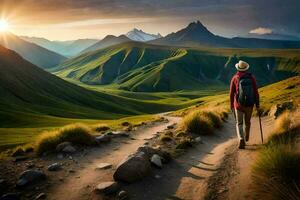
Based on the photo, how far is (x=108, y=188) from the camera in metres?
12.4

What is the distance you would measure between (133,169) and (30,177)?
13.1ft

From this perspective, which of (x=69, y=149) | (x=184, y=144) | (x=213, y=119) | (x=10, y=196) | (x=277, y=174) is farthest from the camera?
(x=213, y=119)

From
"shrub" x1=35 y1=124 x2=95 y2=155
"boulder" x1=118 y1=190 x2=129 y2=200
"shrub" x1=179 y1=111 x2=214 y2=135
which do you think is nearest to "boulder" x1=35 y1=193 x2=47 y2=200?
"boulder" x1=118 y1=190 x2=129 y2=200

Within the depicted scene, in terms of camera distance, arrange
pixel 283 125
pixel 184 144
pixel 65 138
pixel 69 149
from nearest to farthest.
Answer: pixel 69 149 → pixel 283 125 → pixel 184 144 → pixel 65 138

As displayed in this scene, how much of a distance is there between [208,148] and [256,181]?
8.84 m

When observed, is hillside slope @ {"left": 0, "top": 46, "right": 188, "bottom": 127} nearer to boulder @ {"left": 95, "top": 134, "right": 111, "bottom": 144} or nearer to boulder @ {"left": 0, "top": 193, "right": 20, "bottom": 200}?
boulder @ {"left": 95, "top": 134, "right": 111, "bottom": 144}

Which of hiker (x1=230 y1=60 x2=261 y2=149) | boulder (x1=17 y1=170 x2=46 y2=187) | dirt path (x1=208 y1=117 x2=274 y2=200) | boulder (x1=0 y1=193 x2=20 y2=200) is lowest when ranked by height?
dirt path (x1=208 y1=117 x2=274 y2=200)

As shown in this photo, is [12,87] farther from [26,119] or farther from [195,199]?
[195,199]

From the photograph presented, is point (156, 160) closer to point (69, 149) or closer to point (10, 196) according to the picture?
point (69, 149)

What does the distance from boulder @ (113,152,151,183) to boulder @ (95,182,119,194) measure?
585 millimetres

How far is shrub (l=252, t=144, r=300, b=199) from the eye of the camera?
995cm

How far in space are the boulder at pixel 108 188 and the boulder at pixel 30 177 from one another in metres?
2.76

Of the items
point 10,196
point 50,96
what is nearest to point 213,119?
point 10,196

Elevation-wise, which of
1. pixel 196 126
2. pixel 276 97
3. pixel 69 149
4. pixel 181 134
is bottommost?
pixel 276 97
